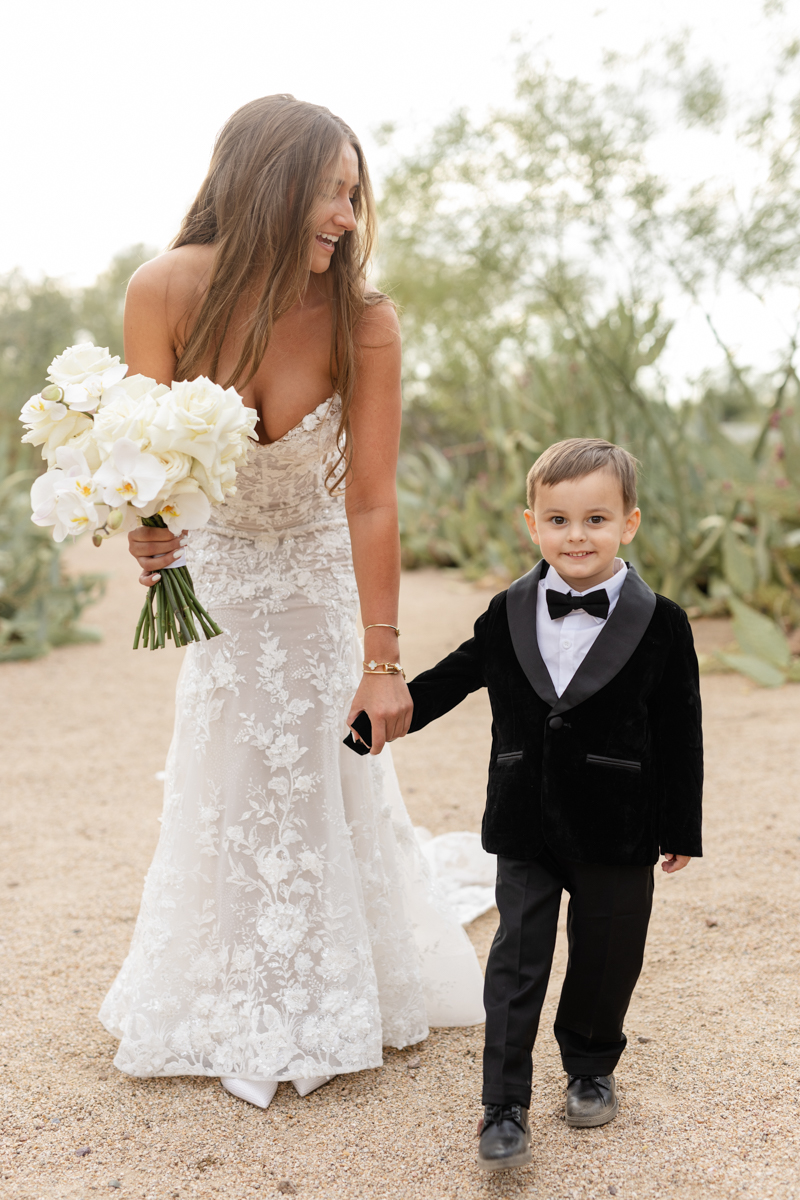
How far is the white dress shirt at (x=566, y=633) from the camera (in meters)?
2.12

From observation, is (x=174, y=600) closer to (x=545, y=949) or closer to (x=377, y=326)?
(x=377, y=326)

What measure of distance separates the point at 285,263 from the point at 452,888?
2.36 meters

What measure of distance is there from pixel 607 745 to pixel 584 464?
1.85 ft

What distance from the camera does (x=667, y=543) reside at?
24.8 ft

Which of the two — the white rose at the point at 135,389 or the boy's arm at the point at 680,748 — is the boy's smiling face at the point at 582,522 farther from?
the white rose at the point at 135,389

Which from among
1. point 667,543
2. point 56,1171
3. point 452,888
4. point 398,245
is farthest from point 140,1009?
point 398,245

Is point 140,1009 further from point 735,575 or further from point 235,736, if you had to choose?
point 735,575

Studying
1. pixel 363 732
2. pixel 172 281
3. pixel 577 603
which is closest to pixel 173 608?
pixel 363 732

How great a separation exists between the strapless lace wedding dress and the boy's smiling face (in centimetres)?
65

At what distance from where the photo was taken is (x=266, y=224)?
224cm

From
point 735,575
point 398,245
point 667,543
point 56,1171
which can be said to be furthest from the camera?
point 398,245

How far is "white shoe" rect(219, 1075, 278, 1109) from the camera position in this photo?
7.85 ft

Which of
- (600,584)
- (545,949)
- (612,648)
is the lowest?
(545,949)

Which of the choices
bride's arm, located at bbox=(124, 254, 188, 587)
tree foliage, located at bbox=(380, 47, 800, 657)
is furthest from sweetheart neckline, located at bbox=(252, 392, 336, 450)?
tree foliage, located at bbox=(380, 47, 800, 657)
